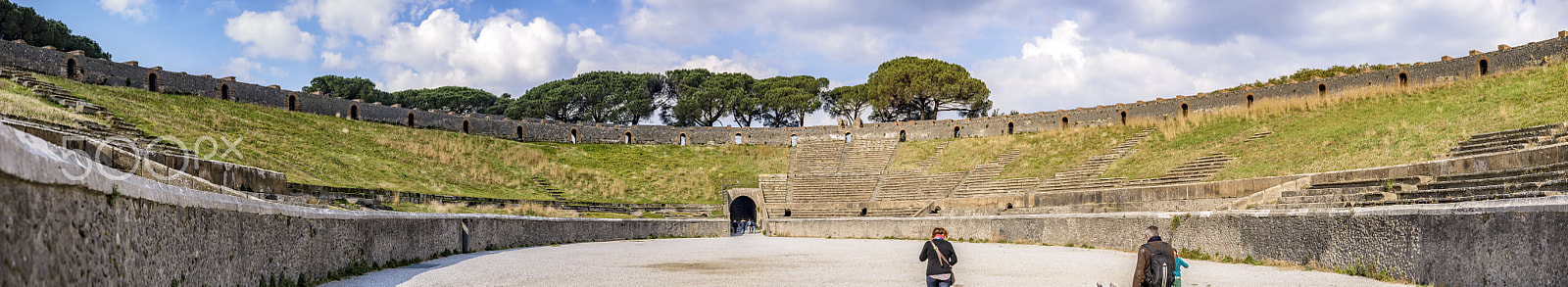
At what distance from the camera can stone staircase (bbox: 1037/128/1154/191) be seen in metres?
32.5

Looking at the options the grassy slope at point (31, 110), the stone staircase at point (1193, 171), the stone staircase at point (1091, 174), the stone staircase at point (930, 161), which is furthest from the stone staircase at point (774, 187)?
the grassy slope at point (31, 110)

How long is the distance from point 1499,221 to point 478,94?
304 feet

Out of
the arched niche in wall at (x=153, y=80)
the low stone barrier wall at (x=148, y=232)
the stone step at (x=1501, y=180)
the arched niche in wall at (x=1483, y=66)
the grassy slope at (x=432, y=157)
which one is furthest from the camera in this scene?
the arched niche in wall at (x=153, y=80)

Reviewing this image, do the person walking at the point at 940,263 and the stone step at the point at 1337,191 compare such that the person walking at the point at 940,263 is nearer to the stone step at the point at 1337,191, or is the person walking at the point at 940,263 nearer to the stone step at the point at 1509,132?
the stone step at the point at 1337,191

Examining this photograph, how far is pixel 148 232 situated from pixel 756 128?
5717cm

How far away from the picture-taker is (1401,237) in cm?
984

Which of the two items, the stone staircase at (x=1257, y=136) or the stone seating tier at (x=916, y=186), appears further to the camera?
the stone seating tier at (x=916, y=186)

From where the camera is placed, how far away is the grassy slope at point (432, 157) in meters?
31.9

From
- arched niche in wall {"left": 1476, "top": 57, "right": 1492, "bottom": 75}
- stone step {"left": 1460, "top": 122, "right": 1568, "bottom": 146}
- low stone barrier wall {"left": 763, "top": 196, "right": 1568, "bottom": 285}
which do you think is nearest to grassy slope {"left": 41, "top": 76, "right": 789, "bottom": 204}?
low stone barrier wall {"left": 763, "top": 196, "right": 1568, "bottom": 285}

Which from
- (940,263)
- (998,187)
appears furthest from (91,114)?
(998,187)

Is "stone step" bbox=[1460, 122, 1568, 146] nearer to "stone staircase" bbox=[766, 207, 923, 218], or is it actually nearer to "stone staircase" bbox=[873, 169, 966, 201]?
"stone staircase" bbox=[766, 207, 923, 218]

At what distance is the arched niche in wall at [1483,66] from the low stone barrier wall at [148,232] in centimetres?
3606

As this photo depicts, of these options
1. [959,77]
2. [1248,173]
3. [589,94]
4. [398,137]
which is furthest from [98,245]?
[589,94]

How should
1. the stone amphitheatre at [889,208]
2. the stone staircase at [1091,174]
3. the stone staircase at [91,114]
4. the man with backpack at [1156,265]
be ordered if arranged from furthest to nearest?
1. the stone staircase at [1091,174]
2. the stone staircase at [91,114]
3. the man with backpack at [1156,265]
4. the stone amphitheatre at [889,208]
